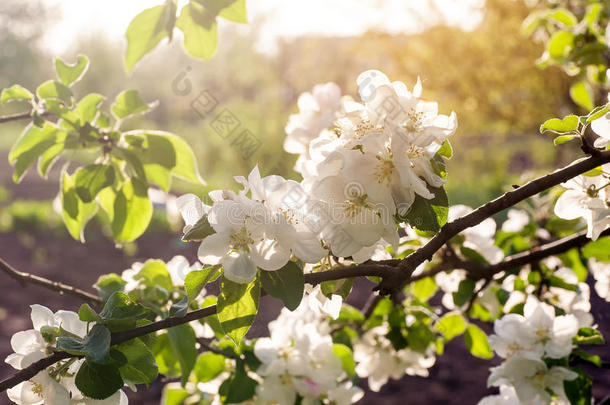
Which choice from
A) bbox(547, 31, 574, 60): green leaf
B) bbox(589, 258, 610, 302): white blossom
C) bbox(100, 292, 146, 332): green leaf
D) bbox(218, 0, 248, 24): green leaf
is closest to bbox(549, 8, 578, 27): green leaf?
bbox(547, 31, 574, 60): green leaf

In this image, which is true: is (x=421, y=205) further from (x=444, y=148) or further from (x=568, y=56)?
(x=568, y=56)

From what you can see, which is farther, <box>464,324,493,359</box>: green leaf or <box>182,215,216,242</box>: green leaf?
<box>464,324,493,359</box>: green leaf

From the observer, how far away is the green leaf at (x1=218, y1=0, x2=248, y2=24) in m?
1.11

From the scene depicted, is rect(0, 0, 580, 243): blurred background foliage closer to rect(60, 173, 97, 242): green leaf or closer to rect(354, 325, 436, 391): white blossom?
rect(60, 173, 97, 242): green leaf

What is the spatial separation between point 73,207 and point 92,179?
90 mm

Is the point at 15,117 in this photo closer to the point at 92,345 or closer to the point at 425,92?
the point at 92,345

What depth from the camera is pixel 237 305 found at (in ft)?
2.62

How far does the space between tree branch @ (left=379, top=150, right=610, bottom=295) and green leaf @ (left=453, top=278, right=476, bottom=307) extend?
25.2 inches

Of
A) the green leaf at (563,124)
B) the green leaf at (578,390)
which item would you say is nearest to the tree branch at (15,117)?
the green leaf at (563,124)

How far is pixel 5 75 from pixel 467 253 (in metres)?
29.2

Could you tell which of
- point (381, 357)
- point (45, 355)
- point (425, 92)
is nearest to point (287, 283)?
point (45, 355)

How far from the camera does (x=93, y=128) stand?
1296mm

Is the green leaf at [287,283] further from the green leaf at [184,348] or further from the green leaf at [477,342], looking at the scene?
the green leaf at [477,342]

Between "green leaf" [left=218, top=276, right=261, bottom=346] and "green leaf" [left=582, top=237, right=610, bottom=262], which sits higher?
"green leaf" [left=582, top=237, right=610, bottom=262]
